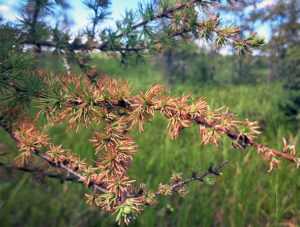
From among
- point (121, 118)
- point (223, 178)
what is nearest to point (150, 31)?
point (121, 118)

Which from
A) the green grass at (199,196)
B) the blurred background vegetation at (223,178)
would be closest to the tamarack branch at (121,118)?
the blurred background vegetation at (223,178)

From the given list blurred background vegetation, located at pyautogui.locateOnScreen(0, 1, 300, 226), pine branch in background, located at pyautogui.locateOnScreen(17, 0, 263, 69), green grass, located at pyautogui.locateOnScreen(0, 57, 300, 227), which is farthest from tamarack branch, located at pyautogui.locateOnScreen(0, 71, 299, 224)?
green grass, located at pyautogui.locateOnScreen(0, 57, 300, 227)

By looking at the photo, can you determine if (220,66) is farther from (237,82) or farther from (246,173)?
(246,173)

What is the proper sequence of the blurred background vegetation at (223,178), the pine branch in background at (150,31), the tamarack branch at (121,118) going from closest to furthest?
the tamarack branch at (121,118) < the pine branch in background at (150,31) < the blurred background vegetation at (223,178)

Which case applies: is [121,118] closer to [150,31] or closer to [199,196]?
[150,31]

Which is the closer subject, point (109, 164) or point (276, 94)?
point (109, 164)

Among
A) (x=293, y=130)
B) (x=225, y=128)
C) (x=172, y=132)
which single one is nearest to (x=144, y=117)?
(x=172, y=132)

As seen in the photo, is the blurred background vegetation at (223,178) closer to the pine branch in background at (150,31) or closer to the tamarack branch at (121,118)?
the pine branch in background at (150,31)

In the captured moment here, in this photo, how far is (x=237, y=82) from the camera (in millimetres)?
1714

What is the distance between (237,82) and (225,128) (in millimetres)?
1440

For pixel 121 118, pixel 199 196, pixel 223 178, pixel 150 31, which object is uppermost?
pixel 150 31

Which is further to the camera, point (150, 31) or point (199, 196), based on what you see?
point (199, 196)

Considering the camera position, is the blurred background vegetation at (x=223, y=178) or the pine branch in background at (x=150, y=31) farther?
the blurred background vegetation at (x=223, y=178)

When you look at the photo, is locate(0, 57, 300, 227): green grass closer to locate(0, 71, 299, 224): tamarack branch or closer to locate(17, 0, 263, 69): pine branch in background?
locate(17, 0, 263, 69): pine branch in background
